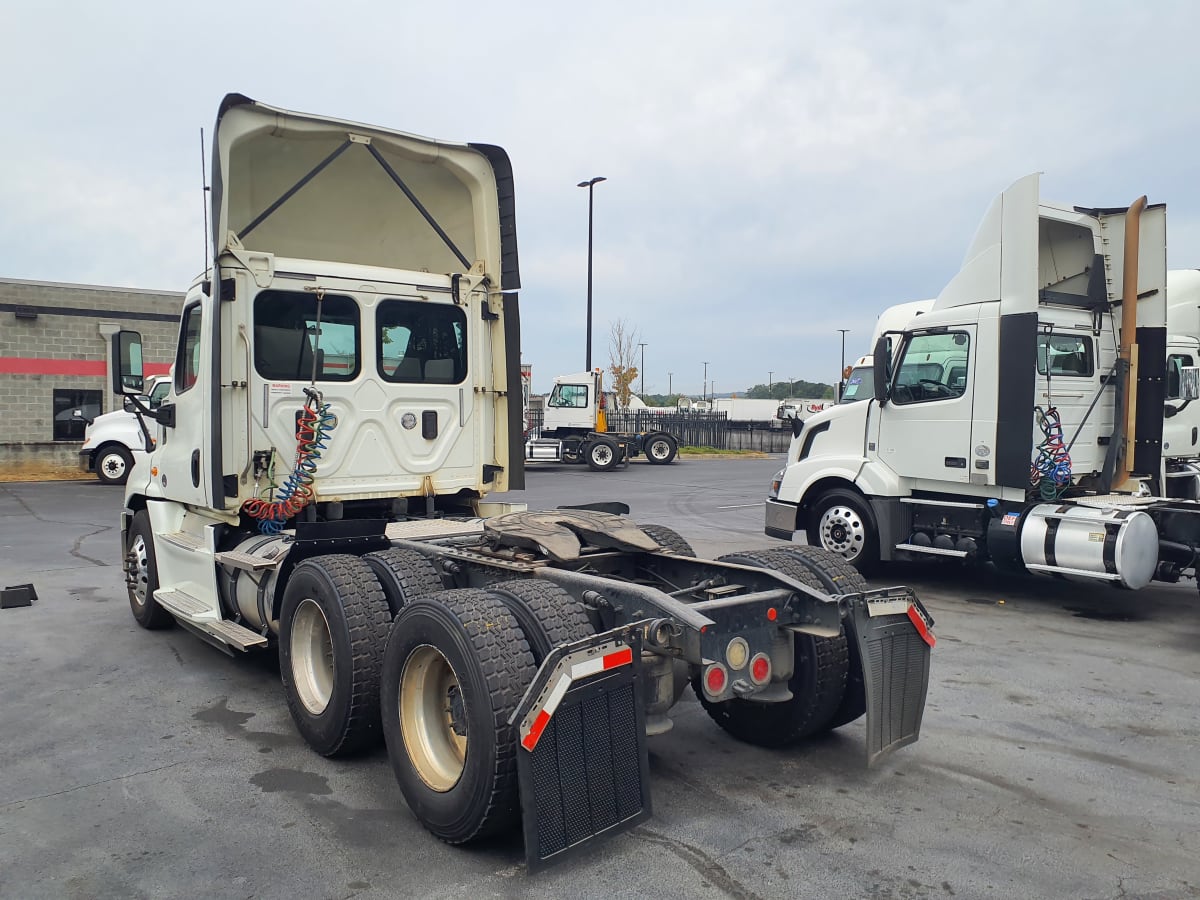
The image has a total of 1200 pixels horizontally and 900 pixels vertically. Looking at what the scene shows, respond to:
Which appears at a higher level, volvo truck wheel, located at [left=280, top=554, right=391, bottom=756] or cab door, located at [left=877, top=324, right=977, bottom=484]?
cab door, located at [left=877, top=324, right=977, bottom=484]

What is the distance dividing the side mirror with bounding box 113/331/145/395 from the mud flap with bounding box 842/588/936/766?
17.4 feet

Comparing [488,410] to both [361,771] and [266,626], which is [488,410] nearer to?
[266,626]

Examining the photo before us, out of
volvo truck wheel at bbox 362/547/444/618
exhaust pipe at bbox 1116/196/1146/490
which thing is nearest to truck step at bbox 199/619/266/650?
volvo truck wheel at bbox 362/547/444/618

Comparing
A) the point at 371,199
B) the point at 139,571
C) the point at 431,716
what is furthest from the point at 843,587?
the point at 139,571

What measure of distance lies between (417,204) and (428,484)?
6.82ft

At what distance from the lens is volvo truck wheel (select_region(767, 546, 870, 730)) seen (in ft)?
14.5

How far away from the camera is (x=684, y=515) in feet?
52.5

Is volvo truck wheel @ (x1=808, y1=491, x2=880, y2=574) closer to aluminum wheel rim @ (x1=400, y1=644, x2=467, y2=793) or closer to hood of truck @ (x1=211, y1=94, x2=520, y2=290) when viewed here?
hood of truck @ (x1=211, y1=94, x2=520, y2=290)

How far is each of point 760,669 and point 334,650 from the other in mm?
2108

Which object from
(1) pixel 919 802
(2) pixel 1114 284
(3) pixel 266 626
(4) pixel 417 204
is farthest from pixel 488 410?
(2) pixel 1114 284

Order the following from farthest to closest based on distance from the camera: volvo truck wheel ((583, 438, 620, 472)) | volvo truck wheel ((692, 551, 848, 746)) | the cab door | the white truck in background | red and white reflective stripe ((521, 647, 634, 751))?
1. volvo truck wheel ((583, 438, 620, 472))
2. the white truck in background
3. the cab door
4. volvo truck wheel ((692, 551, 848, 746))
5. red and white reflective stripe ((521, 647, 634, 751))

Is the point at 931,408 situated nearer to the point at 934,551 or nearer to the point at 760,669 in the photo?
the point at 934,551

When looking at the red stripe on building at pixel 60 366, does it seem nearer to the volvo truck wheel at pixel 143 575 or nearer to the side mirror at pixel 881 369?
the volvo truck wheel at pixel 143 575

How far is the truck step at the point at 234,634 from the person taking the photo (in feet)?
17.7
